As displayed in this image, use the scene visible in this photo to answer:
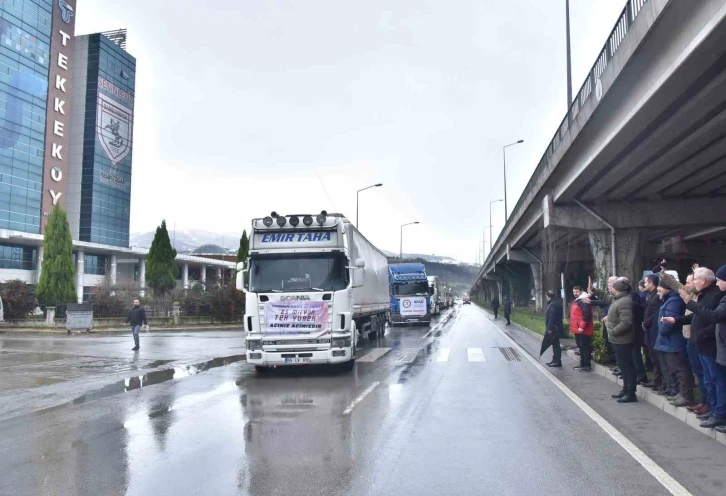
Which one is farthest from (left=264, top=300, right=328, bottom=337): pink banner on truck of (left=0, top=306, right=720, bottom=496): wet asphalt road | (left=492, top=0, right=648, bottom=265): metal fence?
(left=492, top=0, right=648, bottom=265): metal fence

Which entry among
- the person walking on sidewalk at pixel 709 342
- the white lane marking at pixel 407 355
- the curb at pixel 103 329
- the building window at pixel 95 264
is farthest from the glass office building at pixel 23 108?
the person walking on sidewalk at pixel 709 342

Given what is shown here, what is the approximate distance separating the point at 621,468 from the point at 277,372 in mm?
8915

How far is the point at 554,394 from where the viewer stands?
9883 millimetres

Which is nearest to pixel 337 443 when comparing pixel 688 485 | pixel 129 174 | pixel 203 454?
pixel 203 454

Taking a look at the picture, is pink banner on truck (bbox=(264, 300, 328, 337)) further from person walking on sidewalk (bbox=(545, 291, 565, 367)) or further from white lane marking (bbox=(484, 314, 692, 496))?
person walking on sidewalk (bbox=(545, 291, 565, 367))

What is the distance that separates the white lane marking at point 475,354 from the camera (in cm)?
1539

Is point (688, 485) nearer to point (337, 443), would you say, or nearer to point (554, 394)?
point (337, 443)

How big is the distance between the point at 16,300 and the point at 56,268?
6.87 metres

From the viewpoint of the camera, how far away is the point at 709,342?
6820mm

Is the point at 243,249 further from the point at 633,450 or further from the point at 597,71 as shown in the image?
the point at 633,450

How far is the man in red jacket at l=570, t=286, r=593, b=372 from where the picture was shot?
12117 mm

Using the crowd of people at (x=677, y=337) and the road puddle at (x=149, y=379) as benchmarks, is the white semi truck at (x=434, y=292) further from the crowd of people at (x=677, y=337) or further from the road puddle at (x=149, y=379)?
the crowd of people at (x=677, y=337)

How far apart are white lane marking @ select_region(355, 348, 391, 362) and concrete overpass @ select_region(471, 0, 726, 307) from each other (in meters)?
9.11

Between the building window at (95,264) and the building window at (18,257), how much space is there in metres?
6.59
